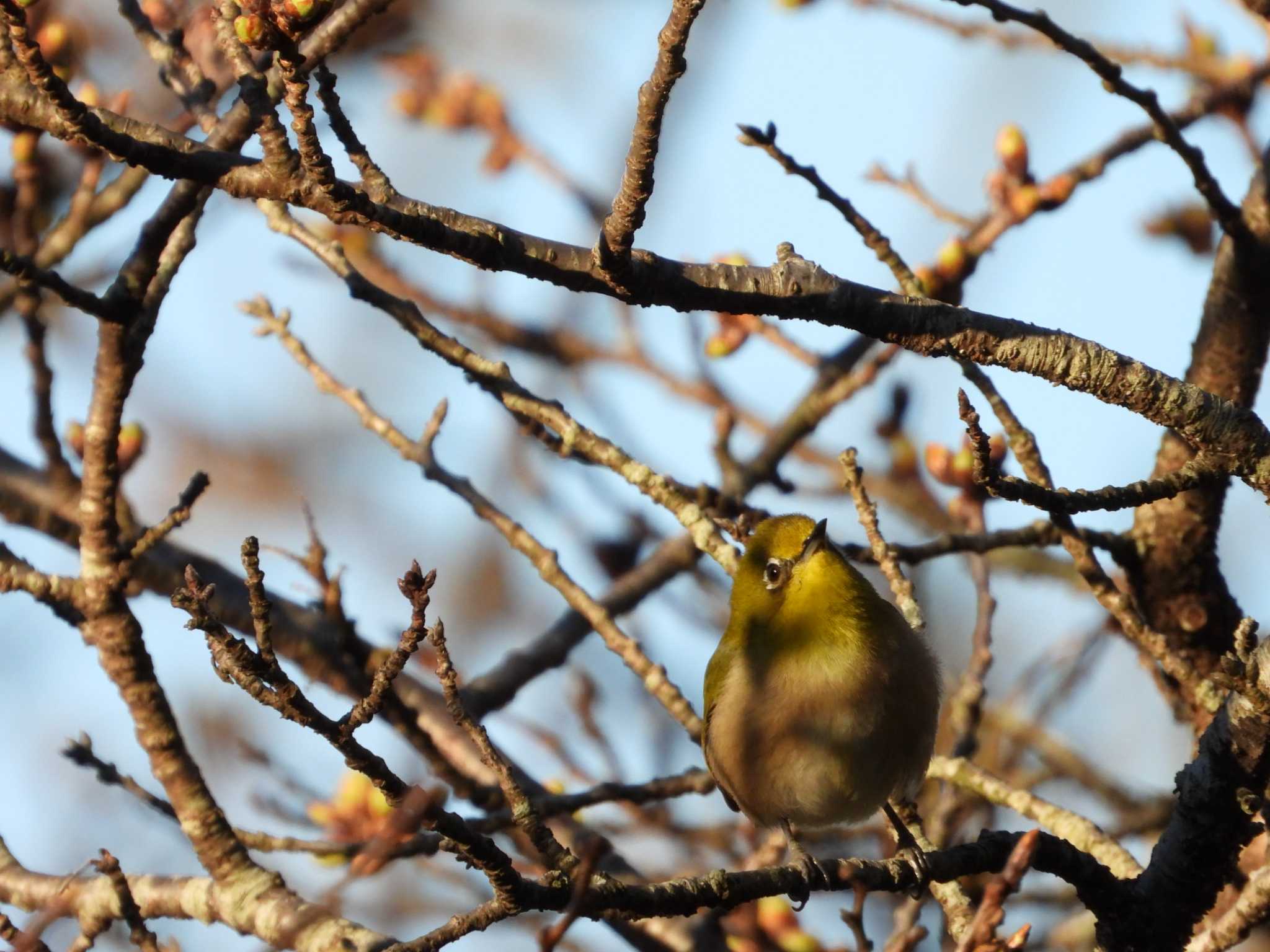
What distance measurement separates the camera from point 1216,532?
4824 millimetres

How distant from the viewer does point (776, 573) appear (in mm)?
4957

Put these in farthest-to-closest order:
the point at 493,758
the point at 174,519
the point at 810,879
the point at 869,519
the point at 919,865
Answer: the point at 869,519, the point at 174,519, the point at 919,865, the point at 810,879, the point at 493,758

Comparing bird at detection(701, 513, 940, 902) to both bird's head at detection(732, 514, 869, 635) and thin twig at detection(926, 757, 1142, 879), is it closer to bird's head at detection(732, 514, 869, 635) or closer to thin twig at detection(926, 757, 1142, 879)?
bird's head at detection(732, 514, 869, 635)

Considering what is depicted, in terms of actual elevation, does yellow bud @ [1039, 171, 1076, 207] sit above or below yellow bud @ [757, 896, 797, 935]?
above

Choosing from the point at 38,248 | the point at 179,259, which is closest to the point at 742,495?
the point at 179,259

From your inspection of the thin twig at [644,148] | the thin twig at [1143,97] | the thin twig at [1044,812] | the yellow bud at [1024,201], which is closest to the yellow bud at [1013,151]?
the yellow bud at [1024,201]

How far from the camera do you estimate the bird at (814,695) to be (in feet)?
14.7

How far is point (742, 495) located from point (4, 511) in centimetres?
274

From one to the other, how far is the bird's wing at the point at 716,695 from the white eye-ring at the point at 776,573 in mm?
283

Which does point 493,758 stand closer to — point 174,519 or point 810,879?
point 810,879

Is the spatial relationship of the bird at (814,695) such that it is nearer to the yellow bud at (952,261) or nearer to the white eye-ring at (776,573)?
the white eye-ring at (776,573)

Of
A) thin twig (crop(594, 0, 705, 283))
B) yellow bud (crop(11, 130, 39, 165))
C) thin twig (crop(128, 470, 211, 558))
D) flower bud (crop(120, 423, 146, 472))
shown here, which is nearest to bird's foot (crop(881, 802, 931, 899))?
thin twig (crop(594, 0, 705, 283))

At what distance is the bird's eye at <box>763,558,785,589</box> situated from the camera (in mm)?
4953

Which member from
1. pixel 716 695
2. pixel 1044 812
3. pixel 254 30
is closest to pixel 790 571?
pixel 716 695
